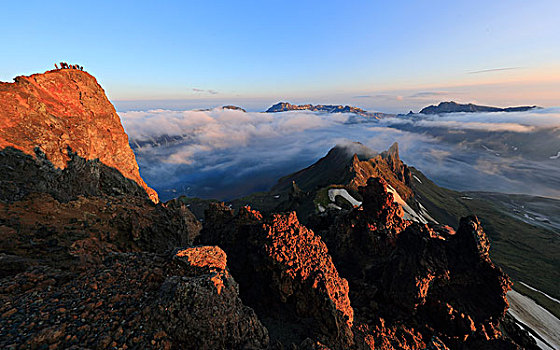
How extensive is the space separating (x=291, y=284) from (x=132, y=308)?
42.1ft

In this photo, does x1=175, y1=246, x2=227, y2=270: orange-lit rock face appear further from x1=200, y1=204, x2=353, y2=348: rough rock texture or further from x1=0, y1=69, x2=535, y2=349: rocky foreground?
→ x1=200, y1=204, x2=353, y2=348: rough rock texture

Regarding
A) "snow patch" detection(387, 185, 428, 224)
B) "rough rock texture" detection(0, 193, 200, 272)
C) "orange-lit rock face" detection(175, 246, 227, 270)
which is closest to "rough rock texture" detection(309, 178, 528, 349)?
"orange-lit rock face" detection(175, 246, 227, 270)

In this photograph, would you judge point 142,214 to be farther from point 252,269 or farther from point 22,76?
point 22,76

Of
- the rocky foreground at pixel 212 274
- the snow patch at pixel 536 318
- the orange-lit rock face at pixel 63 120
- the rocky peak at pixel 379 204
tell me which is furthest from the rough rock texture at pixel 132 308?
the snow patch at pixel 536 318

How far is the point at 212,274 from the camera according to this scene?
46.4 ft

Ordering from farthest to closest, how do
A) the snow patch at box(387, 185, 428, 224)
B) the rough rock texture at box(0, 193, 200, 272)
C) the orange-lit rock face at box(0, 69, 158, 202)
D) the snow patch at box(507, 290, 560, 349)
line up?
the snow patch at box(387, 185, 428, 224) < the snow patch at box(507, 290, 560, 349) < the orange-lit rock face at box(0, 69, 158, 202) < the rough rock texture at box(0, 193, 200, 272)

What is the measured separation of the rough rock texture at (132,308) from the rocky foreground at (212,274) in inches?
2.3

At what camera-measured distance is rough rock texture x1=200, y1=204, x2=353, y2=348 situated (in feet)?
62.8

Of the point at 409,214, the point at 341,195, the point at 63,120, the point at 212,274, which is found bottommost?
the point at 409,214

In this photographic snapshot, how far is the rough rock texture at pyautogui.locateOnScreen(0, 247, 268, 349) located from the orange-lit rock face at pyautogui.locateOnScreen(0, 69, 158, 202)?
35211 millimetres

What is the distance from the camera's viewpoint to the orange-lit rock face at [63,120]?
37.5m

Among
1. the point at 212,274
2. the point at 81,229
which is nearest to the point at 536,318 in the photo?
the point at 212,274

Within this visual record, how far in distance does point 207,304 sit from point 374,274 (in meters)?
22.6

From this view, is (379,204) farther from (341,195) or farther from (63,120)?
(341,195)
